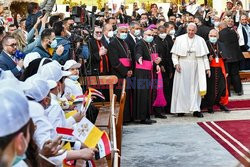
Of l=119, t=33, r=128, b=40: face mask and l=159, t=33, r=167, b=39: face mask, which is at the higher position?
l=119, t=33, r=128, b=40: face mask

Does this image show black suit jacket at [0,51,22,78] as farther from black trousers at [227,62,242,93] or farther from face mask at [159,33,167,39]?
black trousers at [227,62,242,93]

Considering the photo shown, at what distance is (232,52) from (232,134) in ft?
13.8

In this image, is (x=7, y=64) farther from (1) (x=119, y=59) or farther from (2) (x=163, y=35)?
(2) (x=163, y=35)

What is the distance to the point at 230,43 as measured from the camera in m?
12.3

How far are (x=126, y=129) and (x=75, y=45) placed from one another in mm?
2624

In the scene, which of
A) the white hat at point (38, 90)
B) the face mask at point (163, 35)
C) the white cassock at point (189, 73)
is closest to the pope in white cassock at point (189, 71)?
the white cassock at point (189, 73)

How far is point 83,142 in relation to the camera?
3.96 meters

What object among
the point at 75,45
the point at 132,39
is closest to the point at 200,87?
the point at 132,39

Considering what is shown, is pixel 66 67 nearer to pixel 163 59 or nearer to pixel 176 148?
pixel 176 148

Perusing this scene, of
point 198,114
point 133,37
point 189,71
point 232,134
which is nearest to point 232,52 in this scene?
point 189,71

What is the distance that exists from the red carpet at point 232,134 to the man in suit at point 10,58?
3.11 m

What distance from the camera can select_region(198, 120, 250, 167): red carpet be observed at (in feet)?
24.7

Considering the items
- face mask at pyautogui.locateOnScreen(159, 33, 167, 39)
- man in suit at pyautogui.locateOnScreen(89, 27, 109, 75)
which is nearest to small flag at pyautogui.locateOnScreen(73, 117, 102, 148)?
man in suit at pyautogui.locateOnScreen(89, 27, 109, 75)

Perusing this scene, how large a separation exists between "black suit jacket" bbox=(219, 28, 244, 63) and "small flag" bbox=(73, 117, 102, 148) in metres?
8.62
